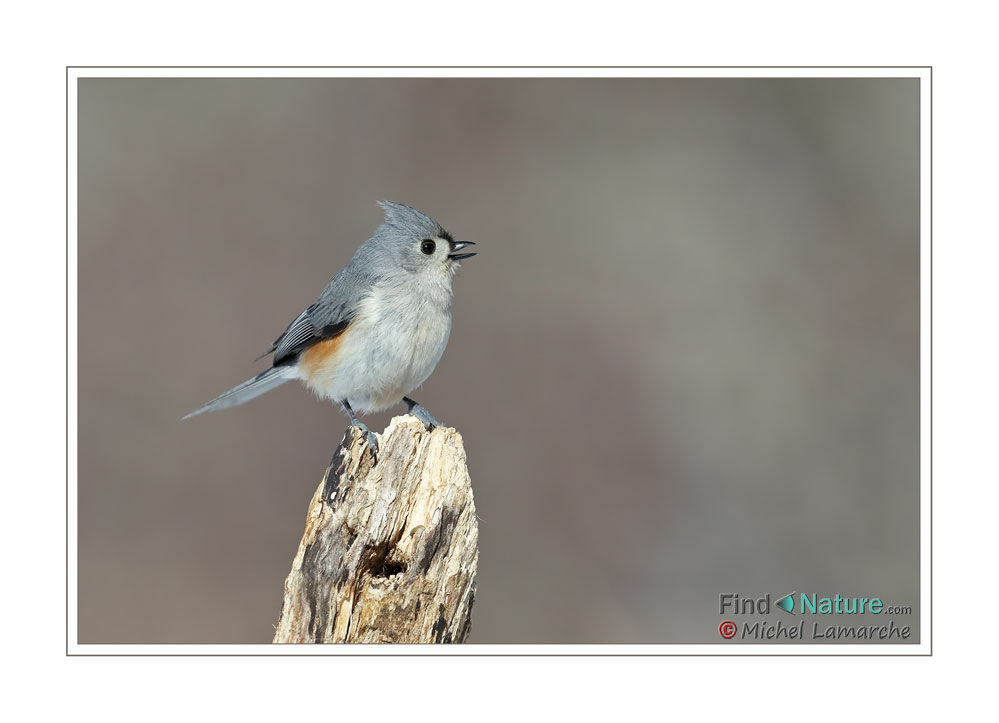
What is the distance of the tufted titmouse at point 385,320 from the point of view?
4125 mm

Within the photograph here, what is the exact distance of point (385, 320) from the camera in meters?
4.13

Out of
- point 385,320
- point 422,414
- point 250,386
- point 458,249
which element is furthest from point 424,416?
point 250,386

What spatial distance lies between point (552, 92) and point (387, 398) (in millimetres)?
5113

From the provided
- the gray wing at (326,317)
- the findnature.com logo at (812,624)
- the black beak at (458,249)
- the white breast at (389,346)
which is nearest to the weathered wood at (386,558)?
the white breast at (389,346)

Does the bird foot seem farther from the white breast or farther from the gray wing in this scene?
the gray wing

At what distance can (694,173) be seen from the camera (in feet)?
28.0

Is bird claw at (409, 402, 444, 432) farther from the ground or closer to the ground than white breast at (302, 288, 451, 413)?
closer to the ground

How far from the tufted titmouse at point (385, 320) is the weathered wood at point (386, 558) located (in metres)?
0.64

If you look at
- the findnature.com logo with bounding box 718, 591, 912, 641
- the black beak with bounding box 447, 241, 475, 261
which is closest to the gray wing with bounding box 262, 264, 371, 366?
the black beak with bounding box 447, 241, 475, 261

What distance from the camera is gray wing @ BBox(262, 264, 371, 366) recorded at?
4281 millimetres

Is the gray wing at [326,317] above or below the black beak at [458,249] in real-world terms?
below

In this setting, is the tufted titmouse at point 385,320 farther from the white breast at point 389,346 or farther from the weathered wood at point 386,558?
the weathered wood at point 386,558
